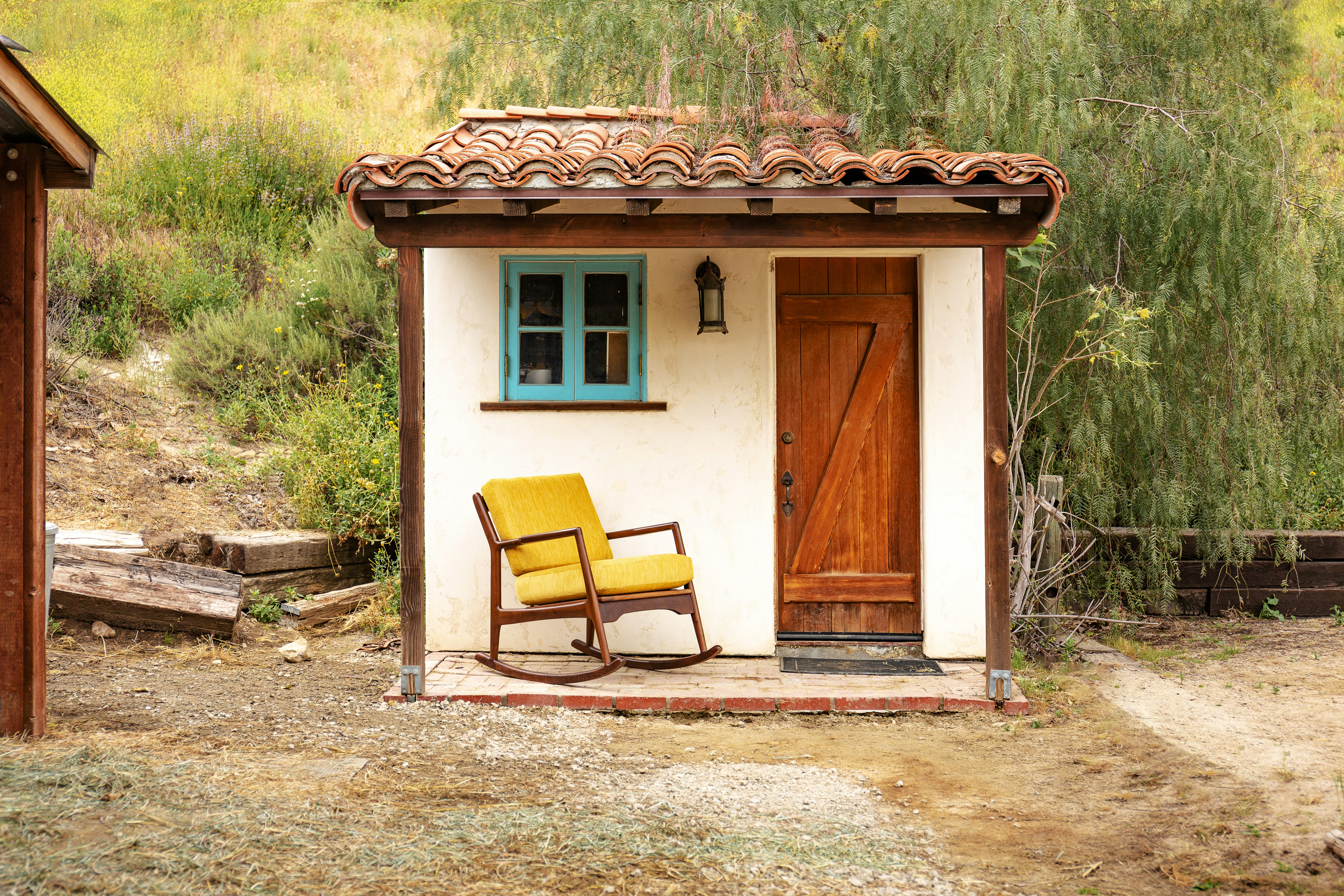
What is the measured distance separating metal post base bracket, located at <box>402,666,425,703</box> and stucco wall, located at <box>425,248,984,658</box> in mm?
874

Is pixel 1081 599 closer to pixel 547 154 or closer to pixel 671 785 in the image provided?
pixel 671 785

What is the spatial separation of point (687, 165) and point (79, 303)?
790 cm

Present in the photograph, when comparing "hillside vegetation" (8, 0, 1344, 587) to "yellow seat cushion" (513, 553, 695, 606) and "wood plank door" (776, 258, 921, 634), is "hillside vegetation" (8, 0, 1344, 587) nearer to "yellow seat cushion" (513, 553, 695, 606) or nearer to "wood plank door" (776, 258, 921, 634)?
"wood plank door" (776, 258, 921, 634)

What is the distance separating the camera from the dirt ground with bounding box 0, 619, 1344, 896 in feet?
9.07

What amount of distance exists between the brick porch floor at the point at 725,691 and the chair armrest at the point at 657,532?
2.26ft

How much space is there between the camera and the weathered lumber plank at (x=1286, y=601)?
670 cm

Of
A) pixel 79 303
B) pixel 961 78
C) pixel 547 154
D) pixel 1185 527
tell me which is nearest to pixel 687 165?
pixel 547 154

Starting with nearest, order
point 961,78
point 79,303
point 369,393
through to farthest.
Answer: point 961,78, point 369,393, point 79,303

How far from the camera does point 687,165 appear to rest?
431 centimetres

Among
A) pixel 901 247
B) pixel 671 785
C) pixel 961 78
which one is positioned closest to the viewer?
pixel 671 785

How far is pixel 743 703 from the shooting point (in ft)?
15.4

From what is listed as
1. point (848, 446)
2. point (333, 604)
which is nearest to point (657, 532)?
point (848, 446)

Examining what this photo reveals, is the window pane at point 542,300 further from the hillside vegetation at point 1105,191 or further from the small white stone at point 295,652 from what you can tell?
the small white stone at point 295,652

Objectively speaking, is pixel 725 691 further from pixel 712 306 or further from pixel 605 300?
pixel 605 300
